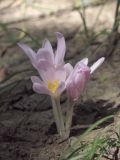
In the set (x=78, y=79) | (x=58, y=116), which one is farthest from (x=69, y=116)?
(x=78, y=79)

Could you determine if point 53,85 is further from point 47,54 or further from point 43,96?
point 43,96

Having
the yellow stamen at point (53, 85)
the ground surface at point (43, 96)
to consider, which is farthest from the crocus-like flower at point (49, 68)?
the ground surface at point (43, 96)

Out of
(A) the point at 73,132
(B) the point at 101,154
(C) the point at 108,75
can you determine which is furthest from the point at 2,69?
(B) the point at 101,154

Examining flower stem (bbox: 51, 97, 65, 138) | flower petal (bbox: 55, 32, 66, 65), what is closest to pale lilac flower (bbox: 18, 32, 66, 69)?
flower petal (bbox: 55, 32, 66, 65)

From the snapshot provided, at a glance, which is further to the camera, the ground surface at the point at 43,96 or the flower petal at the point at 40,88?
the ground surface at the point at 43,96

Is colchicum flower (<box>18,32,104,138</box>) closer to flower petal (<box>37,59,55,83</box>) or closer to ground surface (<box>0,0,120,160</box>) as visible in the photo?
flower petal (<box>37,59,55,83</box>)

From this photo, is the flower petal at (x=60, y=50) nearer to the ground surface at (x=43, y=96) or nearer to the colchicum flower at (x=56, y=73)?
the colchicum flower at (x=56, y=73)
